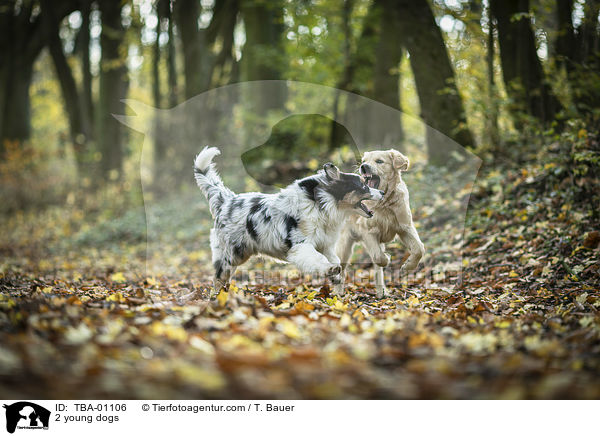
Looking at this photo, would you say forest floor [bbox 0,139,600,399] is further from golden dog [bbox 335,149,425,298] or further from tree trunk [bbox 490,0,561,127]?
tree trunk [bbox 490,0,561,127]

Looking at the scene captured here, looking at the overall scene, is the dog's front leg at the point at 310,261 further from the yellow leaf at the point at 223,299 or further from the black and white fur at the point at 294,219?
the yellow leaf at the point at 223,299

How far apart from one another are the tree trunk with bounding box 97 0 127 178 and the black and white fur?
15.6 m

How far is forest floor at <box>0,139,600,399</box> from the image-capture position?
3068mm

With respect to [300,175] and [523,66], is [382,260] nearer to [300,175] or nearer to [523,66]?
[300,175]

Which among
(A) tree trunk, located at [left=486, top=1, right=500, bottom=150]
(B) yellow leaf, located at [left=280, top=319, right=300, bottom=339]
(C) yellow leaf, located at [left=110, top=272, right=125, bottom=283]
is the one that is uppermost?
(A) tree trunk, located at [left=486, top=1, right=500, bottom=150]

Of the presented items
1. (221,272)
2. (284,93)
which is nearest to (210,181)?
(221,272)

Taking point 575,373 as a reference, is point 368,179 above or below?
above

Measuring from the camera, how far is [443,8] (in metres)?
11.4

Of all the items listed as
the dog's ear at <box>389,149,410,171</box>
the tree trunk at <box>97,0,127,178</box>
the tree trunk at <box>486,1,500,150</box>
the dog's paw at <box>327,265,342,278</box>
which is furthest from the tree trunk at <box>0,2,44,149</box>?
the dog's paw at <box>327,265,342,278</box>

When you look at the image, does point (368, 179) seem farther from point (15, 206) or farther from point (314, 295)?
point (15, 206)

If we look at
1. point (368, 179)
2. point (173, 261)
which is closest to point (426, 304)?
point (368, 179)

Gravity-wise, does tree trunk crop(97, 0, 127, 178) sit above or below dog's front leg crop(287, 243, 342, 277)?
above

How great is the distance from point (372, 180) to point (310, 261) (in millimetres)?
1554
